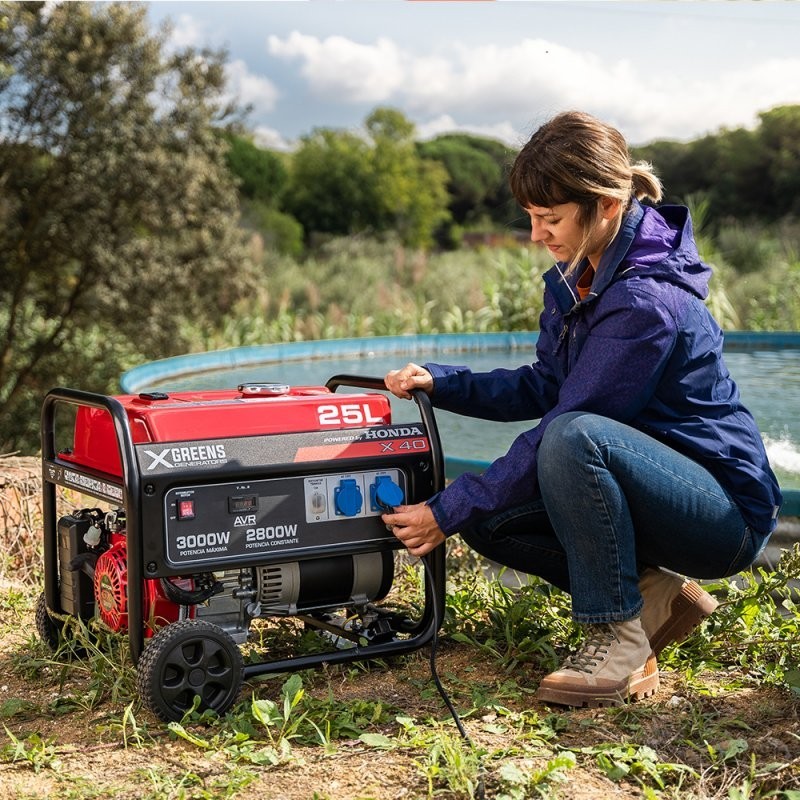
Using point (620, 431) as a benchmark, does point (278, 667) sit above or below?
below

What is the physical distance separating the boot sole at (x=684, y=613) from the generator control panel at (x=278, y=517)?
2.23 ft

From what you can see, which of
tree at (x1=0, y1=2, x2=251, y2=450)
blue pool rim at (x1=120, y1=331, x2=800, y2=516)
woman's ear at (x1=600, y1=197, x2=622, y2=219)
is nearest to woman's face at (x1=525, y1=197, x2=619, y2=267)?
woman's ear at (x1=600, y1=197, x2=622, y2=219)

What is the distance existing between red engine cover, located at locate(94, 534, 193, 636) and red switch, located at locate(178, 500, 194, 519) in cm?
22

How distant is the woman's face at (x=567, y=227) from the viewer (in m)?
2.23

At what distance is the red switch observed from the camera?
6.98 feet

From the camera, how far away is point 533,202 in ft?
7.34

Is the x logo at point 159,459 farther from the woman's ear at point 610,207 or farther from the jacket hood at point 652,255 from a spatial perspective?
the woman's ear at point 610,207

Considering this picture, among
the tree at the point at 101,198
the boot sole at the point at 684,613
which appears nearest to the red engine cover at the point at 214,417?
the boot sole at the point at 684,613

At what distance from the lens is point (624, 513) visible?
7.09ft

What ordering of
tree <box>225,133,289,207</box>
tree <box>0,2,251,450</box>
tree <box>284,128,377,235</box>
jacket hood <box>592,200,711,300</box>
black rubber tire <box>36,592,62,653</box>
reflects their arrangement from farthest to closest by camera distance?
1. tree <box>284,128,377,235</box>
2. tree <box>225,133,289,207</box>
3. tree <box>0,2,251,450</box>
4. black rubber tire <box>36,592,62,653</box>
5. jacket hood <box>592,200,711,300</box>

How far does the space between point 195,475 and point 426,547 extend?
53cm

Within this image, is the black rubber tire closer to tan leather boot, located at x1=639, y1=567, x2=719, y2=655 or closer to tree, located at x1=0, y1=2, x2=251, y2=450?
tan leather boot, located at x1=639, y1=567, x2=719, y2=655

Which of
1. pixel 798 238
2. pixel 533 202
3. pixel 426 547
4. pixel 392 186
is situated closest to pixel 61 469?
pixel 426 547

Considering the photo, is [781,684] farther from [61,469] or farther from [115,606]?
[61,469]
